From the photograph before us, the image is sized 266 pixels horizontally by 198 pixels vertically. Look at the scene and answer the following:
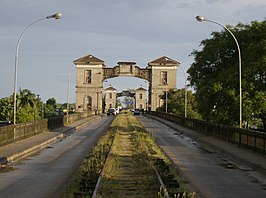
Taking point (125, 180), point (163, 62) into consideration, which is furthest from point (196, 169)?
point (163, 62)

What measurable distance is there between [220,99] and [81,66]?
92766 millimetres

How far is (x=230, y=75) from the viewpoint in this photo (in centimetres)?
3531

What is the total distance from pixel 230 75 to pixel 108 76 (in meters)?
90.4

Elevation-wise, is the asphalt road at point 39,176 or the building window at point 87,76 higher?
the building window at point 87,76

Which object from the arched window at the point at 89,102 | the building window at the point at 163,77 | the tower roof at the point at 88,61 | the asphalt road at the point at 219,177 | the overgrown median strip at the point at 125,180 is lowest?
the asphalt road at the point at 219,177

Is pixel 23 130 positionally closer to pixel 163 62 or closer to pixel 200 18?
pixel 200 18

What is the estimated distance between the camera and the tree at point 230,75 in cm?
3484

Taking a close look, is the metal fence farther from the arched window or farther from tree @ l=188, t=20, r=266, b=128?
the arched window

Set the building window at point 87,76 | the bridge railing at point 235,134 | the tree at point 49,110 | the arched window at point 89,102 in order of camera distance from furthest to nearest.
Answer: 1. the building window at point 87,76
2. the arched window at point 89,102
3. the tree at point 49,110
4. the bridge railing at point 235,134

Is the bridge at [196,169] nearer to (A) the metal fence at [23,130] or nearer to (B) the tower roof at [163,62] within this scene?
(A) the metal fence at [23,130]

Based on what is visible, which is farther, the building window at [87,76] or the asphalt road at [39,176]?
the building window at [87,76]

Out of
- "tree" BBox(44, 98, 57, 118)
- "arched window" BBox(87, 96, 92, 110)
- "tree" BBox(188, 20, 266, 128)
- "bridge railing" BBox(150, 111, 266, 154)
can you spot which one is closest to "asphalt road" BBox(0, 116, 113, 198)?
"bridge railing" BBox(150, 111, 266, 154)

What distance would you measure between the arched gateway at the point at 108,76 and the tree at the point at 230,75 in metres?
Answer: 78.8

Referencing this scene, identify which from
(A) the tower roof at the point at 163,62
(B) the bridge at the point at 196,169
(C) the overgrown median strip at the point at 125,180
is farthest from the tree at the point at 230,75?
(A) the tower roof at the point at 163,62
